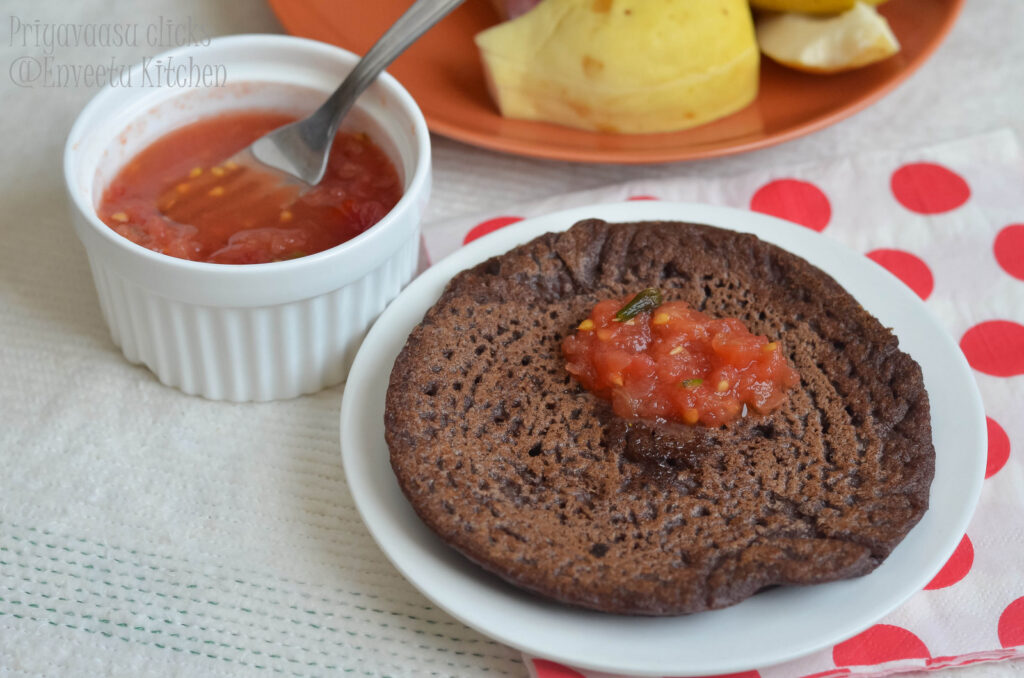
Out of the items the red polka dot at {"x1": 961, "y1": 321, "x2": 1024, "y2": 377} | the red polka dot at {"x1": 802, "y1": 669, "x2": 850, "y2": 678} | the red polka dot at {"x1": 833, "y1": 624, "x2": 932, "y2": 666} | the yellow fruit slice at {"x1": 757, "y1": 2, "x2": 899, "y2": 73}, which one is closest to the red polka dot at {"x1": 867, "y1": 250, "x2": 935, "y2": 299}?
the red polka dot at {"x1": 961, "y1": 321, "x2": 1024, "y2": 377}

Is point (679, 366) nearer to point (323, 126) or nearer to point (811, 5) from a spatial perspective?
point (323, 126)

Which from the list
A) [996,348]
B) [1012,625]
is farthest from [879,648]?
[996,348]

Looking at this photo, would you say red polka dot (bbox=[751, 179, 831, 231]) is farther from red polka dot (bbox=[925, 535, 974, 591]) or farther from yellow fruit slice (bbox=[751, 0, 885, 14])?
red polka dot (bbox=[925, 535, 974, 591])

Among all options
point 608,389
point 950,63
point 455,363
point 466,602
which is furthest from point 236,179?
point 950,63

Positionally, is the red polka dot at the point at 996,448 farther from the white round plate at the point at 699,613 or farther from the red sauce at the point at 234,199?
the red sauce at the point at 234,199

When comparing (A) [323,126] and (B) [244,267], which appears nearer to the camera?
(B) [244,267]

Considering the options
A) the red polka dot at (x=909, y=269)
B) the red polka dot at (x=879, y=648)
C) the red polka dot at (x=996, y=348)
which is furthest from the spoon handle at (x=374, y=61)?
the red polka dot at (x=879, y=648)
